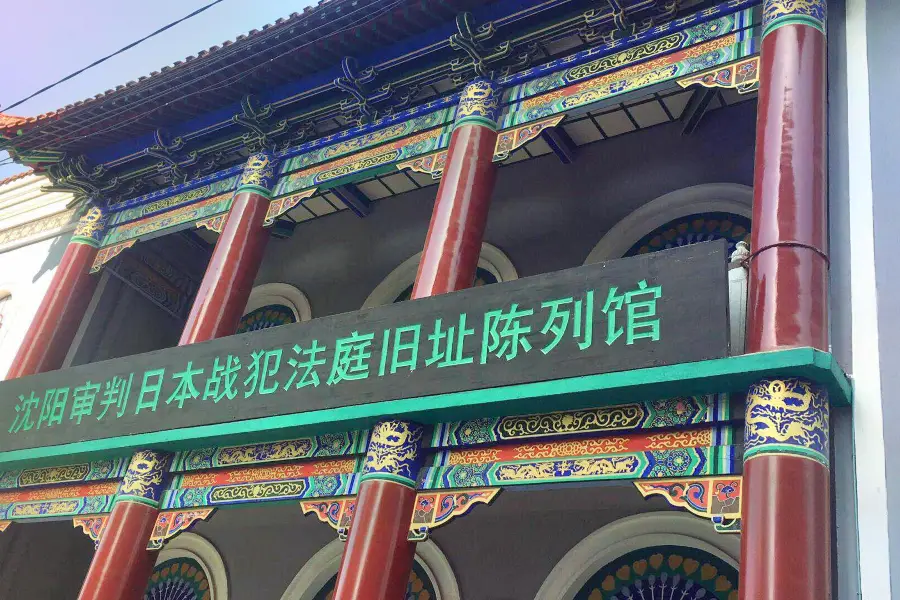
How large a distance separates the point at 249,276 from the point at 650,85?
3.84m

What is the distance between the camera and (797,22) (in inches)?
205

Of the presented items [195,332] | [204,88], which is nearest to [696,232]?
[195,332]

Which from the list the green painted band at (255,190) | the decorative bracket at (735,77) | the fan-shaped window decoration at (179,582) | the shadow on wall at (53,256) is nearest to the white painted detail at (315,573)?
the fan-shaped window decoration at (179,582)

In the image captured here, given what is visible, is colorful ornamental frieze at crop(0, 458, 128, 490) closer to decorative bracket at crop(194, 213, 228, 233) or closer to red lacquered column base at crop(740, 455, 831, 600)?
decorative bracket at crop(194, 213, 228, 233)

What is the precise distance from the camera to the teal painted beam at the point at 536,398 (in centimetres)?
400

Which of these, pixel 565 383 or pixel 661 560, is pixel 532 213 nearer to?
pixel 661 560

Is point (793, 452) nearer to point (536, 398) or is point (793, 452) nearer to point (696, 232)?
point (536, 398)

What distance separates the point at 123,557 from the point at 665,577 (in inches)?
158

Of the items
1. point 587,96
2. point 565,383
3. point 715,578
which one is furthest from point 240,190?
point 715,578

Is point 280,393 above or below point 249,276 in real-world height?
below

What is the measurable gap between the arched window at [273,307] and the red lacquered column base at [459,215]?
14.0ft

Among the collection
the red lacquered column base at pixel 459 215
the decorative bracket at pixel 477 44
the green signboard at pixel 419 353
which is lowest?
the green signboard at pixel 419 353

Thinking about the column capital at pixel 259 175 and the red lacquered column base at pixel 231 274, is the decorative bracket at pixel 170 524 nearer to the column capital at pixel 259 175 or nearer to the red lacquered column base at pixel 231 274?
the red lacquered column base at pixel 231 274

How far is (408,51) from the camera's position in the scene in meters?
7.28
